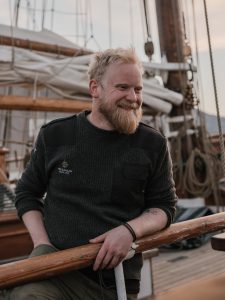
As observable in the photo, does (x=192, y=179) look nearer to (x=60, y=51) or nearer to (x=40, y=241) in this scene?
(x=60, y=51)

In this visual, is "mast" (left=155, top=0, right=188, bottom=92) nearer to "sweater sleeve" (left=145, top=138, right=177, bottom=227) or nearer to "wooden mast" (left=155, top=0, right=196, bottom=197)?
"wooden mast" (left=155, top=0, right=196, bottom=197)

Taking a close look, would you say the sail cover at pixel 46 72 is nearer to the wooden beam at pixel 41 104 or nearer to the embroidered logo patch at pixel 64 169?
the wooden beam at pixel 41 104

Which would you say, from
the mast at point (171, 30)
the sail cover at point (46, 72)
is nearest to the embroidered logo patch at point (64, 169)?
the sail cover at point (46, 72)

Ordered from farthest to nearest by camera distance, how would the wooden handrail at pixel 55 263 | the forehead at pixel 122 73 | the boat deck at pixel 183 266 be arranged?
the boat deck at pixel 183 266
the forehead at pixel 122 73
the wooden handrail at pixel 55 263

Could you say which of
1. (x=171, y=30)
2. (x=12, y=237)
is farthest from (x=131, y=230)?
(x=171, y=30)

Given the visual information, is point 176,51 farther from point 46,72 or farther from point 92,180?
point 92,180

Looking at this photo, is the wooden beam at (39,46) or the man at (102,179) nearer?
the man at (102,179)

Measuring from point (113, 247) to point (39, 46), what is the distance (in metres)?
4.14

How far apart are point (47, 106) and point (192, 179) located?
9.00 feet

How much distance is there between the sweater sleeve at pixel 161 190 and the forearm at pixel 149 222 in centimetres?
4

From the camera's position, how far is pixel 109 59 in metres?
1.54

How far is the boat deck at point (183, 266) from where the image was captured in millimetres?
3670

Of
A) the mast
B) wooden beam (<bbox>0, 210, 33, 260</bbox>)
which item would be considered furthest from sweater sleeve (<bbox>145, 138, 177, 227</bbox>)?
the mast

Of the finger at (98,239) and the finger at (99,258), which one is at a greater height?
the finger at (98,239)
